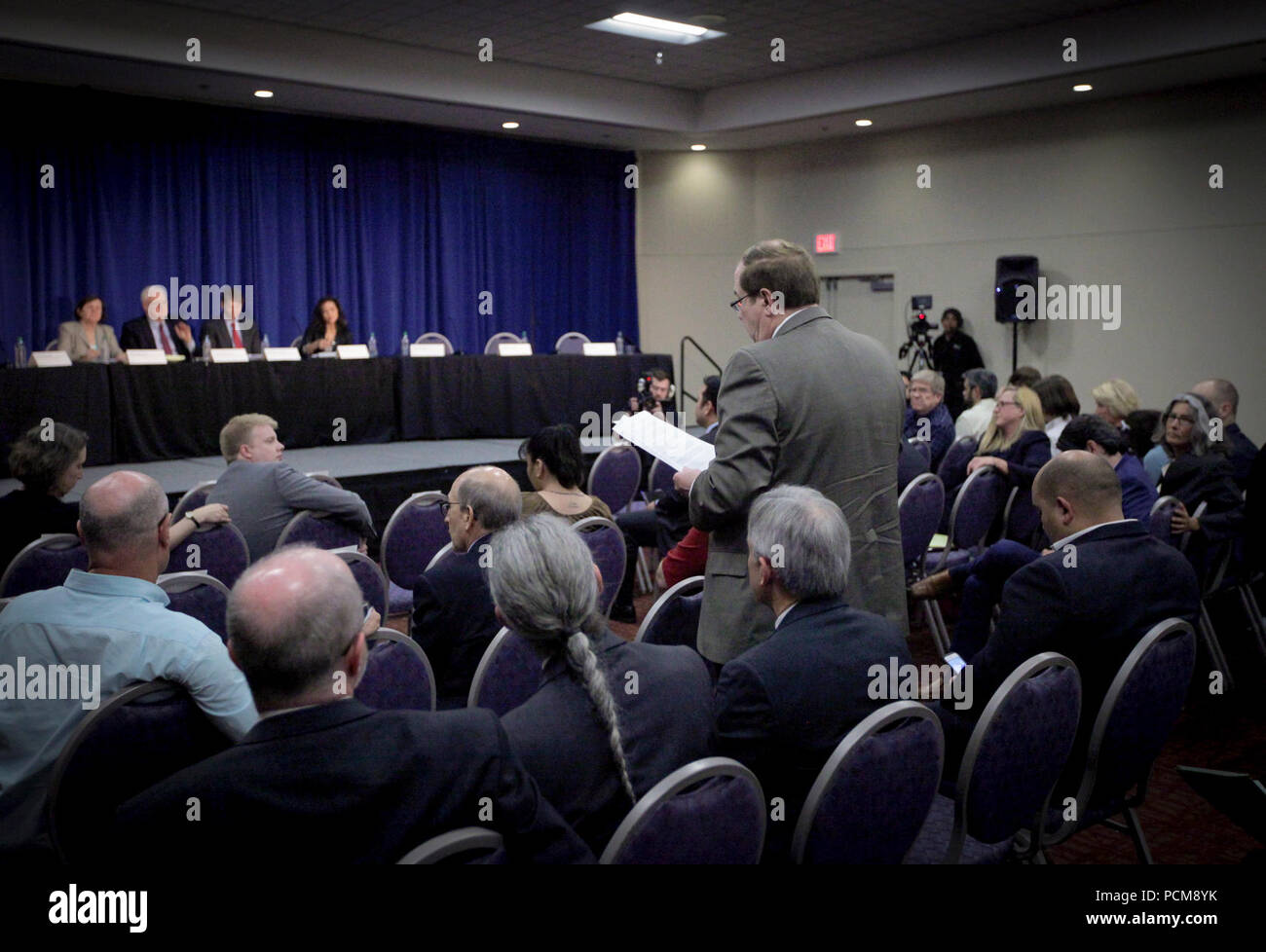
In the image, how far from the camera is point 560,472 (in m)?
3.86

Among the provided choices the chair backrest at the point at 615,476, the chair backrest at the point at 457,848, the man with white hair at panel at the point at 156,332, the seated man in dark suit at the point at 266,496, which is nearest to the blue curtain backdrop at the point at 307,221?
the man with white hair at panel at the point at 156,332

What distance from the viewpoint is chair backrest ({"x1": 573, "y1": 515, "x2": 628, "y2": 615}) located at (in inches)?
145

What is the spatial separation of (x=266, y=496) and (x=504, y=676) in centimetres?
189

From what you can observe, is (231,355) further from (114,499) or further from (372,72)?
(114,499)

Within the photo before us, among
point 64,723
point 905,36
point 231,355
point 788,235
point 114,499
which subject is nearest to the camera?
point 64,723

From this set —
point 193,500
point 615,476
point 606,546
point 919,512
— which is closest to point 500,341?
point 615,476

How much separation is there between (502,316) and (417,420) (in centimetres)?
370

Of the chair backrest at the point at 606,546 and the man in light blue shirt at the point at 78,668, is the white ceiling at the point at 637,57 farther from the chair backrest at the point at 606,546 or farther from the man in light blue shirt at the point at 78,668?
the man in light blue shirt at the point at 78,668

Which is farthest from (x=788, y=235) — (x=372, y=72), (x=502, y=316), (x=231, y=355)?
(x=231, y=355)

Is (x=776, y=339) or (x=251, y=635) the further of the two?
(x=776, y=339)

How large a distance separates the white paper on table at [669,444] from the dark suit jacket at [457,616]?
50 centimetres

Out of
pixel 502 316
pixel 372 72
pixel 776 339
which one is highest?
pixel 372 72

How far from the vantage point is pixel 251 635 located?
1426 mm

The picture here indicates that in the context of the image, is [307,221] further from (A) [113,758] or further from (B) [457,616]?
(A) [113,758]
